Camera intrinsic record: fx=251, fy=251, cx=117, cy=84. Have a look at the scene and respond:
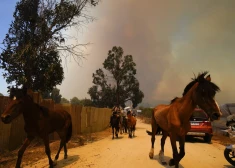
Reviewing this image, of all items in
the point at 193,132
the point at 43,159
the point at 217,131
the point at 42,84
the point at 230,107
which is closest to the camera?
the point at 43,159

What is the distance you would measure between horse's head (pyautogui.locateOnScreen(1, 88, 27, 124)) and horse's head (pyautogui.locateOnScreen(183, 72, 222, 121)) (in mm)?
4850

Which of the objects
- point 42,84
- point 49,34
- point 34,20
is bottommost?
point 42,84

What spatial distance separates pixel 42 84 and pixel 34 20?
172 inches

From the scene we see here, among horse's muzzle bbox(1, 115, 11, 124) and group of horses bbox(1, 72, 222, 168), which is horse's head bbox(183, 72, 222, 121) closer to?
group of horses bbox(1, 72, 222, 168)

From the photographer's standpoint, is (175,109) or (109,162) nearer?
(175,109)

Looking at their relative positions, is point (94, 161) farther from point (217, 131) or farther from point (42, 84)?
point (217, 131)

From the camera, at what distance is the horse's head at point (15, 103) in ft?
22.4

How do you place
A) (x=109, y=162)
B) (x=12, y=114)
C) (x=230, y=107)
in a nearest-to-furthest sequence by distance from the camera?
(x=12, y=114)
(x=109, y=162)
(x=230, y=107)

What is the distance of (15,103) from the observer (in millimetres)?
7008

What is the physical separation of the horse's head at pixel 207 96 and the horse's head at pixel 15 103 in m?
4.85

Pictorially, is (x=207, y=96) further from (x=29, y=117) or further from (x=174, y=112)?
(x=29, y=117)

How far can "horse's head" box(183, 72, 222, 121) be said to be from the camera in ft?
20.2

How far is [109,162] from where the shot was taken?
8.47 m

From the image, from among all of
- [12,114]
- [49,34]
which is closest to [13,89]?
[12,114]
